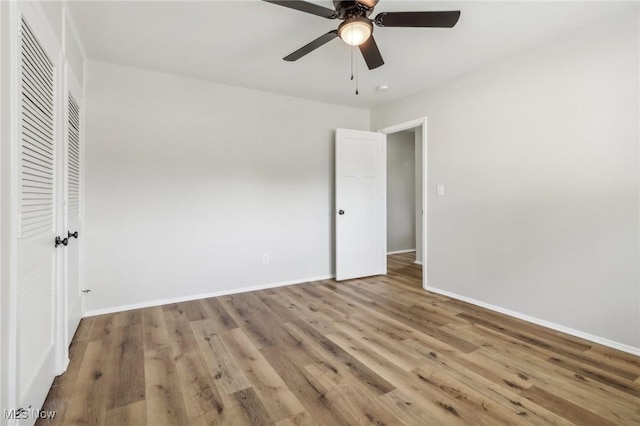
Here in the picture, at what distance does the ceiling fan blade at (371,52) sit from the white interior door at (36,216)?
1807 mm

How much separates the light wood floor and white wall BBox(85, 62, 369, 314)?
50 centimetres

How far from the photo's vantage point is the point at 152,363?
206 cm

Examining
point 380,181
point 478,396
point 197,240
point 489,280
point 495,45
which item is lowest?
point 478,396

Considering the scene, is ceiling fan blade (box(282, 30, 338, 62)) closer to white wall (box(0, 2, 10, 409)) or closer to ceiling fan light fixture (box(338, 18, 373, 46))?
ceiling fan light fixture (box(338, 18, 373, 46))

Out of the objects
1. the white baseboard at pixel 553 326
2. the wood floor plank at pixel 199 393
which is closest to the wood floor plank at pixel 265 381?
the wood floor plank at pixel 199 393

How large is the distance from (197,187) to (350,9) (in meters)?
2.37

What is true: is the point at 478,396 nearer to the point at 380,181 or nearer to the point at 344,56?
the point at 344,56

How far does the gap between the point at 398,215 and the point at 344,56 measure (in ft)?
13.1

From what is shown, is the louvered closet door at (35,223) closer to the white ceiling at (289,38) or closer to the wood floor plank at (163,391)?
the wood floor plank at (163,391)

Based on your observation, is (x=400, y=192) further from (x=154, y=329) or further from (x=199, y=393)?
(x=199, y=393)

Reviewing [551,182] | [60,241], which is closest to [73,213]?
[60,241]

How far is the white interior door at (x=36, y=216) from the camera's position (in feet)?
4.24

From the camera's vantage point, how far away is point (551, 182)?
102 inches

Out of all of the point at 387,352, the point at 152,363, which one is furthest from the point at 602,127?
the point at 152,363
